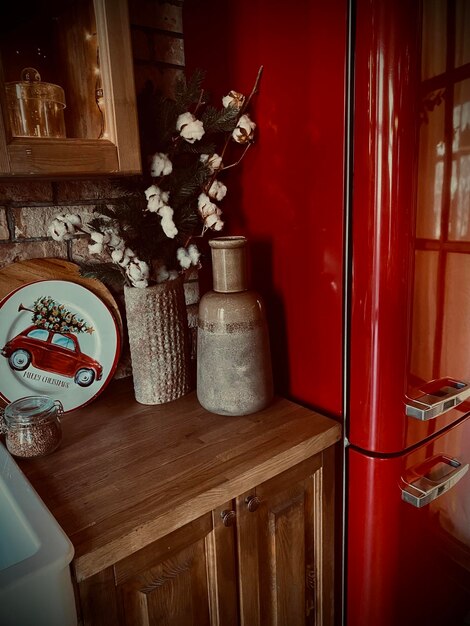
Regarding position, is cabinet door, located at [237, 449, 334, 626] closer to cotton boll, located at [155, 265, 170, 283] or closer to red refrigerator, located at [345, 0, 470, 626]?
red refrigerator, located at [345, 0, 470, 626]

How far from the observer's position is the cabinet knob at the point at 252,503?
3.26ft

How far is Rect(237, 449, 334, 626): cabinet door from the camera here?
40.5 inches

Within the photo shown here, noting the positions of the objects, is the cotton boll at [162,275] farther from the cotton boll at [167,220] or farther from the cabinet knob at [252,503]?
the cabinet knob at [252,503]

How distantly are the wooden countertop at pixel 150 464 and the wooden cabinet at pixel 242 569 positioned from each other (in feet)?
0.15

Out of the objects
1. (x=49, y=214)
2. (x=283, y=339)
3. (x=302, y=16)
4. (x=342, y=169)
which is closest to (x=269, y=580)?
(x=283, y=339)

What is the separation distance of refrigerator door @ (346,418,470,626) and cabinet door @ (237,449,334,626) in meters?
0.07

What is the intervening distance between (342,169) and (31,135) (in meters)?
0.62

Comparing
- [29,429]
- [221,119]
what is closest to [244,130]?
[221,119]

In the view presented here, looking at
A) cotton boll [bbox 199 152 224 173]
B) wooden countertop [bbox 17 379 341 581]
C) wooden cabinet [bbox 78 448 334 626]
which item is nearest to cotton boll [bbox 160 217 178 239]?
cotton boll [bbox 199 152 224 173]

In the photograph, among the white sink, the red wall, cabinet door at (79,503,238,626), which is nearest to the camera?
the white sink

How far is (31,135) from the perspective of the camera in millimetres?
914

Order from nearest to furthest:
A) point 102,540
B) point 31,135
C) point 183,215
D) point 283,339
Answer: point 102,540 < point 31,135 < point 183,215 < point 283,339

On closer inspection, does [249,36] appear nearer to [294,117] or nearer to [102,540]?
[294,117]

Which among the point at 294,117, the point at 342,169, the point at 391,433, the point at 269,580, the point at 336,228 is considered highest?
the point at 294,117
